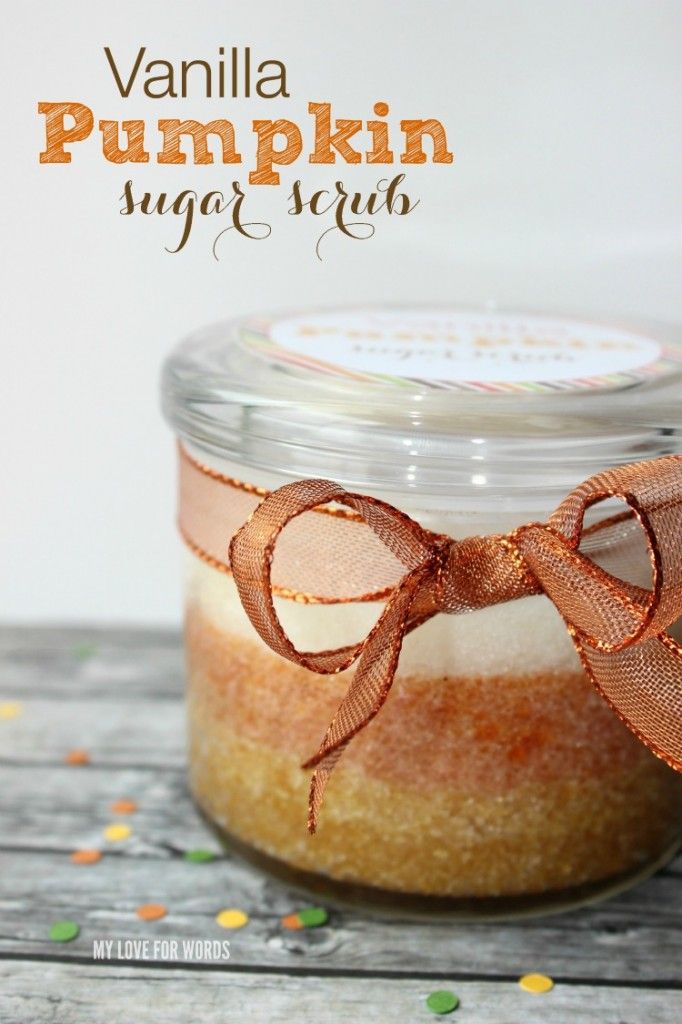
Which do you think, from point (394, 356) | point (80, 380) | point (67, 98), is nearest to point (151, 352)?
point (80, 380)

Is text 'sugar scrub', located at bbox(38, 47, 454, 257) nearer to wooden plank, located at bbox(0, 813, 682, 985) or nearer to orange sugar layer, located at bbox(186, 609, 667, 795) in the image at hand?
orange sugar layer, located at bbox(186, 609, 667, 795)

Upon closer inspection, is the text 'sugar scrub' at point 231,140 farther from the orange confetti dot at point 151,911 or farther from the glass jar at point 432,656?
the orange confetti dot at point 151,911

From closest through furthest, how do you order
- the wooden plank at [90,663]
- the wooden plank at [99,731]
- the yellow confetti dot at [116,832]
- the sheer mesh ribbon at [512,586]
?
the sheer mesh ribbon at [512,586] < the yellow confetti dot at [116,832] < the wooden plank at [99,731] < the wooden plank at [90,663]

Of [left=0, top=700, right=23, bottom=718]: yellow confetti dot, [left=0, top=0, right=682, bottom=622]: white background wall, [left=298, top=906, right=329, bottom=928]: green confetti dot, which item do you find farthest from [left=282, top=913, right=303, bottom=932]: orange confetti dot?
[left=0, top=0, right=682, bottom=622]: white background wall

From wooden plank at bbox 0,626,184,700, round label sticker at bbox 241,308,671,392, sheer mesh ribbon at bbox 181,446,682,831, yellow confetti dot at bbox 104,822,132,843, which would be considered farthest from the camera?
wooden plank at bbox 0,626,184,700

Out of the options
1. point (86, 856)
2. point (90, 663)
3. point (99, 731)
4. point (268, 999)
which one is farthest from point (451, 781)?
point (90, 663)

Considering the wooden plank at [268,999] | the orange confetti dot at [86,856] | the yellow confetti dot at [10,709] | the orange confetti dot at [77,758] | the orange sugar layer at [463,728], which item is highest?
the orange sugar layer at [463,728]

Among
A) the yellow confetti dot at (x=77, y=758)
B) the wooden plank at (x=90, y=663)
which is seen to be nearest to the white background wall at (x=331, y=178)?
the wooden plank at (x=90, y=663)
